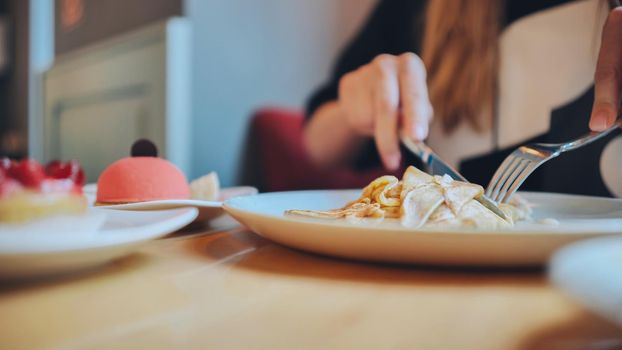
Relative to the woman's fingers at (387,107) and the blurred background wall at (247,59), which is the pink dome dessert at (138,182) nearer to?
the woman's fingers at (387,107)

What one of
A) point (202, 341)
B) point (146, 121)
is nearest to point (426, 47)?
point (202, 341)

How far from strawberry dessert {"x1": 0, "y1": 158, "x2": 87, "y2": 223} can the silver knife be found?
11.1 inches

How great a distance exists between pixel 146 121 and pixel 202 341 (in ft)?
5.65

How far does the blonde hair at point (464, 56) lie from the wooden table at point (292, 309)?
0.52m

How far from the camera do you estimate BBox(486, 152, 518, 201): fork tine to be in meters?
0.43

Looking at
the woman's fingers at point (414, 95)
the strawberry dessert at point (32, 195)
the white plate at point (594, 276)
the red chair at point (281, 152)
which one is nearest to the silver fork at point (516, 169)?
the woman's fingers at point (414, 95)

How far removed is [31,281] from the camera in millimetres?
253

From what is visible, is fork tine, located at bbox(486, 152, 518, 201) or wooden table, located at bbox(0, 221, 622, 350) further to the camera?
fork tine, located at bbox(486, 152, 518, 201)

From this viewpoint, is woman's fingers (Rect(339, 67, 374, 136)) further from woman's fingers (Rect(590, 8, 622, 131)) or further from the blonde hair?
woman's fingers (Rect(590, 8, 622, 131))

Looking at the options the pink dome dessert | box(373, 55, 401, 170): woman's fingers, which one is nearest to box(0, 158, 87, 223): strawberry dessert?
the pink dome dessert

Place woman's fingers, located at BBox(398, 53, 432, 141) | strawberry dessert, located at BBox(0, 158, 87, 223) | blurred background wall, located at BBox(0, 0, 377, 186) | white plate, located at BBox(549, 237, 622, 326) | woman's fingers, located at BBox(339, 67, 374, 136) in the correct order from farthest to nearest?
blurred background wall, located at BBox(0, 0, 377, 186)
woman's fingers, located at BBox(339, 67, 374, 136)
woman's fingers, located at BBox(398, 53, 432, 141)
strawberry dessert, located at BBox(0, 158, 87, 223)
white plate, located at BBox(549, 237, 622, 326)

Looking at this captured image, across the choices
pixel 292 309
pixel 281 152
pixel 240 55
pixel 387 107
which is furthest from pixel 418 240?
pixel 240 55

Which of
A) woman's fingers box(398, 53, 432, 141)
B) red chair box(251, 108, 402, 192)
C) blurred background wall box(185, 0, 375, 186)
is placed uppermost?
blurred background wall box(185, 0, 375, 186)

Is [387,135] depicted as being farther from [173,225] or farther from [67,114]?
[67,114]
